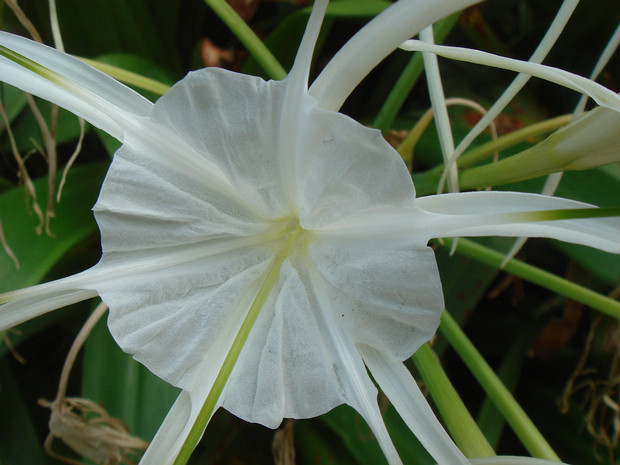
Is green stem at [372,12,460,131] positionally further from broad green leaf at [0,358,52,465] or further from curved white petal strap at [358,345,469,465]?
broad green leaf at [0,358,52,465]

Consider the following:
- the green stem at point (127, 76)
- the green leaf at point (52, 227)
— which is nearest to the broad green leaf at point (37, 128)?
the green leaf at point (52, 227)

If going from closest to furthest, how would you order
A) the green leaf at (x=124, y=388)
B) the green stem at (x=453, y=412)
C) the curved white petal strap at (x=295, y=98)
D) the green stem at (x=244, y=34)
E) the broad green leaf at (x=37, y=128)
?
the curved white petal strap at (x=295, y=98) < the green stem at (x=453, y=412) < the green stem at (x=244, y=34) < the green leaf at (x=124, y=388) < the broad green leaf at (x=37, y=128)

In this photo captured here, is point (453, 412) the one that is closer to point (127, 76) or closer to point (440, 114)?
point (440, 114)

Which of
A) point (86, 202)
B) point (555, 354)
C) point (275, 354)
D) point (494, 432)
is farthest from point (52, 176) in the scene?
point (555, 354)

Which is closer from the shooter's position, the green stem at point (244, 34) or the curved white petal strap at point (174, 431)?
the curved white petal strap at point (174, 431)

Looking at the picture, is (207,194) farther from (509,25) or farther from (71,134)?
(509,25)

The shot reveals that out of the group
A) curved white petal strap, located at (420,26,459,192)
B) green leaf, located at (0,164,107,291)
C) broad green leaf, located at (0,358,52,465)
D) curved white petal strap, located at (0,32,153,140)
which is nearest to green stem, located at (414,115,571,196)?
curved white petal strap, located at (420,26,459,192)

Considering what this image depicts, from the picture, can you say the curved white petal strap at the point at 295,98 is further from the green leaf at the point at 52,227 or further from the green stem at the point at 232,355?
the green leaf at the point at 52,227
